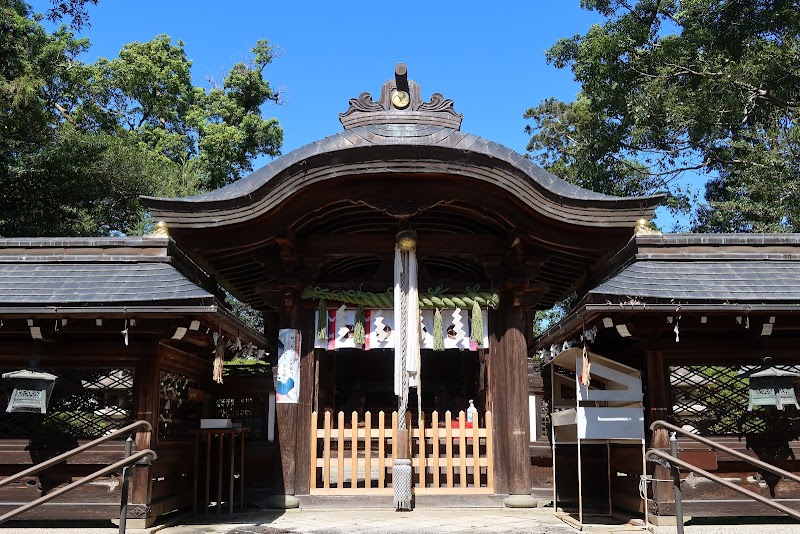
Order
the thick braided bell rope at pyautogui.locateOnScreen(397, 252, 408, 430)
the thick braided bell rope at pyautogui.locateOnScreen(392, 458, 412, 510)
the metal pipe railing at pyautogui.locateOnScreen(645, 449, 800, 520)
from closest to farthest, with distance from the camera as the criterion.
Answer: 1. the metal pipe railing at pyautogui.locateOnScreen(645, 449, 800, 520)
2. the thick braided bell rope at pyautogui.locateOnScreen(392, 458, 412, 510)
3. the thick braided bell rope at pyautogui.locateOnScreen(397, 252, 408, 430)

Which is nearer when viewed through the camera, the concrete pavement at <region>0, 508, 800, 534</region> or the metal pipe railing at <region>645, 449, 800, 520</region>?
the metal pipe railing at <region>645, 449, 800, 520</region>

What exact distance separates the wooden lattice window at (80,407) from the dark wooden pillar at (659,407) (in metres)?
6.15

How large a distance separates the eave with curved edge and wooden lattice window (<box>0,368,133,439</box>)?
2526 millimetres

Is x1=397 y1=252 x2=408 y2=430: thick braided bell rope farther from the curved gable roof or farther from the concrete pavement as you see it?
the curved gable roof

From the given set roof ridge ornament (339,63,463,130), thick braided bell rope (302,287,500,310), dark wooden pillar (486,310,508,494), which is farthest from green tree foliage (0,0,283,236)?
dark wooden pillar (486,310,508,494)

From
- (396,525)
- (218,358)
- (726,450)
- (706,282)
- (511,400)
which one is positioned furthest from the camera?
(511,400)

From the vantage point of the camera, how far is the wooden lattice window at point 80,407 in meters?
8.16

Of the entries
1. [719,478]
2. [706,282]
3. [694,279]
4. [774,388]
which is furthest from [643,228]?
[719,478]

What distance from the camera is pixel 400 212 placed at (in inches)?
387

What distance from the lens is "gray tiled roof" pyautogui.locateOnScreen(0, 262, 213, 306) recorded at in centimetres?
786

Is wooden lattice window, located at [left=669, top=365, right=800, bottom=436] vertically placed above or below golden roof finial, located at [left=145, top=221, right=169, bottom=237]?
below

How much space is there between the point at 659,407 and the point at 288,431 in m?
5.11

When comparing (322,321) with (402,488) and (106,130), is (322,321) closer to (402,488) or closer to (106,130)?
(402,488)

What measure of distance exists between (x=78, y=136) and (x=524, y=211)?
1543 cm
